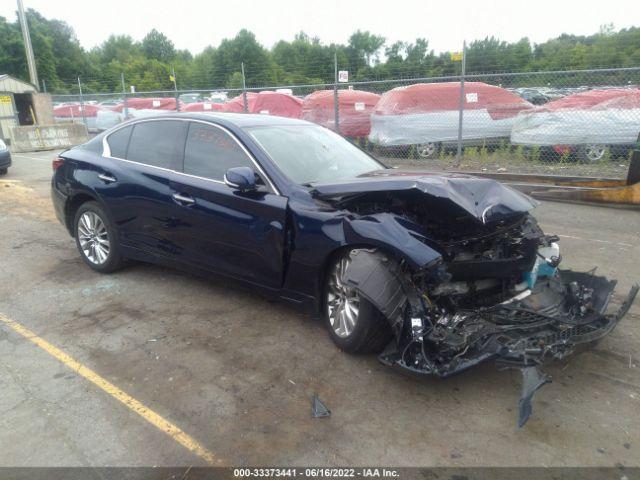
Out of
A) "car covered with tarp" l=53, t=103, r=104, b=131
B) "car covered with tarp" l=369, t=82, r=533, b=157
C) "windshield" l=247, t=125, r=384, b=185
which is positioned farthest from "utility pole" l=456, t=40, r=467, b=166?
"car covered with tarp" l=53, t=103, r=104, b=131

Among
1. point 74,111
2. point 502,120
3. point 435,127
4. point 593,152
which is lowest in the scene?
point 593,152

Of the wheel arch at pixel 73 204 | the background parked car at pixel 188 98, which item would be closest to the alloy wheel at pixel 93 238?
the wheel arch at pixel 73 204

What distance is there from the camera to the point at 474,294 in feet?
11.7

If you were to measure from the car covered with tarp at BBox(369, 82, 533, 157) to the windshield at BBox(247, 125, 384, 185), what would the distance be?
23.1ft

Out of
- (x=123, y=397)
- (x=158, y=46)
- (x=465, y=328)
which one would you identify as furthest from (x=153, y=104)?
(x=158, y=46)

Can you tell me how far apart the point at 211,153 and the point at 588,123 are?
27.5 feet

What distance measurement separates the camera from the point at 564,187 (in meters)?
8.88

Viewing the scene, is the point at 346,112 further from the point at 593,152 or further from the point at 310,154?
the point at 310,154

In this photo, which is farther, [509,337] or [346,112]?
[346,112]

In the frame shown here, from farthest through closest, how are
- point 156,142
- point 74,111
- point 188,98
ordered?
point 74,111, point 188,98, point 156,142

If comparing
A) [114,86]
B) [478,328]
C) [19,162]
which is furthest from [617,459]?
[114,86]

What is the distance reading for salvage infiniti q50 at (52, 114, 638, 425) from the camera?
3109 mm

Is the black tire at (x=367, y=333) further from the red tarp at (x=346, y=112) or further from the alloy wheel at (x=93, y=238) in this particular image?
the red tarp at (x=346, y=112)

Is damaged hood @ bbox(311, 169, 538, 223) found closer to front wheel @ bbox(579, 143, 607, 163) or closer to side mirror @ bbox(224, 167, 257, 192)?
side mirror @ bbox(224, 167, 257, 192)
